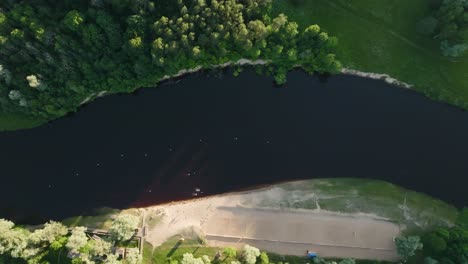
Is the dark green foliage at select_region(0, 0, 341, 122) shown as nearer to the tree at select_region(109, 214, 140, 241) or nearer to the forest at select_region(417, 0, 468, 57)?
the forest at select_region(417, 0, 468, 57)

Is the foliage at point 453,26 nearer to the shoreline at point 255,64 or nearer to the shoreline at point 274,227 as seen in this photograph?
the shoreline at point 255,64

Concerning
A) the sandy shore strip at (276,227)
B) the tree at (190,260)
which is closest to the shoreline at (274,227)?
the sandy shore strip at (276,227)

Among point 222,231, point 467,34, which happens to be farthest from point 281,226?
point 467,34

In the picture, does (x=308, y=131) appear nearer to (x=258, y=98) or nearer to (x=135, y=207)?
(x=258, y=98)

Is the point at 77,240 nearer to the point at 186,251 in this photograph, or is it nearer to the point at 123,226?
the point at 123,226

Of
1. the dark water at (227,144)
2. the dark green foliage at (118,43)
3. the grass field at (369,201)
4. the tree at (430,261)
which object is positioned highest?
the dark green foliage at (118,43)

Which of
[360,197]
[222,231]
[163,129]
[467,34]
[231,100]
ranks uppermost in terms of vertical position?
[467,34]
